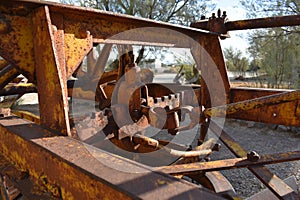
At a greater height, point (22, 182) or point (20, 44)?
point (20, 44)

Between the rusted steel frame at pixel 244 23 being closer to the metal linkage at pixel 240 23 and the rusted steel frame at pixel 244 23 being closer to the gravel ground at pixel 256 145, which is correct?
the metal linkage at pixel 240 23

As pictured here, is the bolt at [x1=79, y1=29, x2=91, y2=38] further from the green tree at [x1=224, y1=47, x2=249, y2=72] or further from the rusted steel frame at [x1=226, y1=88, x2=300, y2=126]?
the green tree at [x1=224, y1=47, x2=249, y2=72]

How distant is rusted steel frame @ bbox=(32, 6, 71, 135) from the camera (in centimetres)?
110

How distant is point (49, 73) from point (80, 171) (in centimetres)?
57

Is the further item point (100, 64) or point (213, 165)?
point (100, 64)

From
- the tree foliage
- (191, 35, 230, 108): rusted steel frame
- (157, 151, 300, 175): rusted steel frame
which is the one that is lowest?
(157, 151, 300, 175): rusted steel frame

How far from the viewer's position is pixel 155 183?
0.63 meters

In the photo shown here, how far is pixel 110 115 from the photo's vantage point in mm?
1746

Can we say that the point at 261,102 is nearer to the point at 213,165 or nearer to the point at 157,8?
the point at 213,165

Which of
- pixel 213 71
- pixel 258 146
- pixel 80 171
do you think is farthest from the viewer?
pixel 258 146

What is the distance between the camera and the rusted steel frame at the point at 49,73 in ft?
3.61

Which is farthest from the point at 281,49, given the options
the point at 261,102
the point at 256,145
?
the point at 261,102

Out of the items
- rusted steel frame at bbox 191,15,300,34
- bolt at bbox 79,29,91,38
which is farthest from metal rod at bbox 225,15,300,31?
bolt at bbox 79,29,91,38

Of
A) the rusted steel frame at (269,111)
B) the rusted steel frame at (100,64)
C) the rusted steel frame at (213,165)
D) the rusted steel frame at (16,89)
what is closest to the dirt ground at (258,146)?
the rusted steel frame at (269,111)
